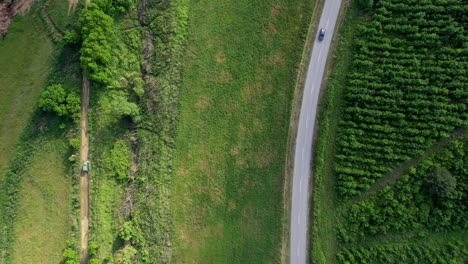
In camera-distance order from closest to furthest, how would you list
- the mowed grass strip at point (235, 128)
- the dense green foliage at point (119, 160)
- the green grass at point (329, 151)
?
1. the green grass at point (329, 151)
2. the mowed grass strip at point (235, 128)
3. the dense green foliage at point (119, 160)

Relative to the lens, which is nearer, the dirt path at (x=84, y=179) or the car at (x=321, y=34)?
the car at (x=321, y=34)

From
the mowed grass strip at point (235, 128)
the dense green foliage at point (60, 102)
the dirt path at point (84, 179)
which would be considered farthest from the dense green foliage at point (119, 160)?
the mowed grass strip at point (235, 128)

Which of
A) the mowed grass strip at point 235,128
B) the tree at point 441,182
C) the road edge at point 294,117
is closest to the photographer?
the tree at point 441,182

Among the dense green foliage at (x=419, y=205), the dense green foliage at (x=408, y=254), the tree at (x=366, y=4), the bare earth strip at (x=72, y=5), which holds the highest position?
the bare earth strip at (x=72, y=5)

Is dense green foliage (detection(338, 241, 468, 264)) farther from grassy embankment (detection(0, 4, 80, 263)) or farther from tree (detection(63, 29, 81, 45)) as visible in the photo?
tree (detection(63, 29, 81, 45))

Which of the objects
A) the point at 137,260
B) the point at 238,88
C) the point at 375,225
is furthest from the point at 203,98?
the point at 375,225

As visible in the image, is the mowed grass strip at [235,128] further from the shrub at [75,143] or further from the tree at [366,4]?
the shrub at [75,143]

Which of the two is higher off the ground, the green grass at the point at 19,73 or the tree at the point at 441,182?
the green grass at the point at 19,73

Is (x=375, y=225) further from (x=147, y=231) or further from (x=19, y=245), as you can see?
(x=19, y=245)
